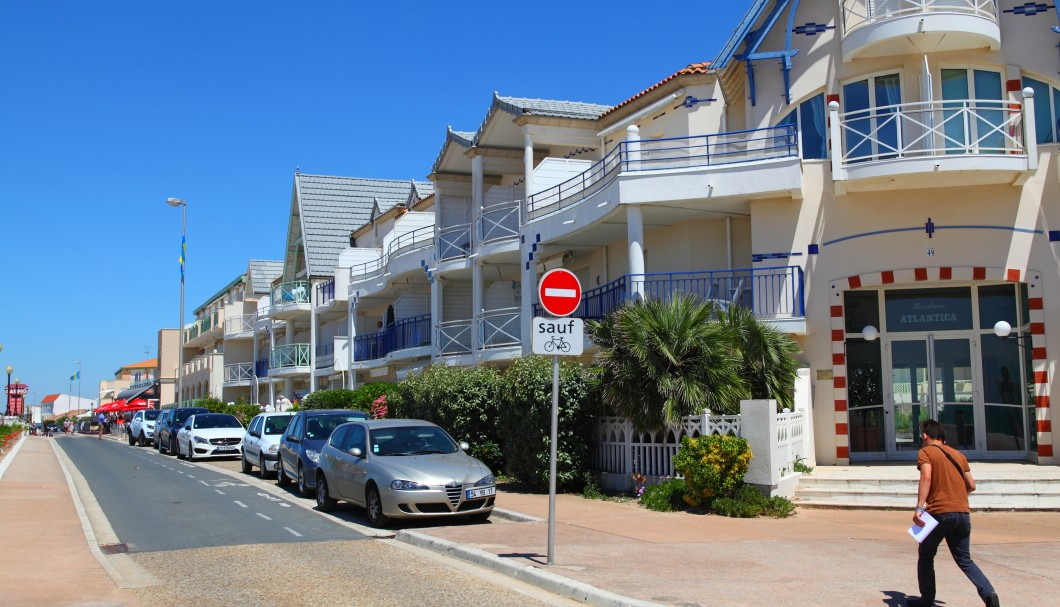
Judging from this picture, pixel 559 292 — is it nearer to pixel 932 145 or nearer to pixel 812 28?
pixel 932 145

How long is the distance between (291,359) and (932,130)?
3449 cm

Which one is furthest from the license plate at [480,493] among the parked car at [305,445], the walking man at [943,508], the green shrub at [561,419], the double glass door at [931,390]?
the double glass door at [931,390]

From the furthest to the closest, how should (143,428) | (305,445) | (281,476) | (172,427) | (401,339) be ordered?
(143,428) → (401,339) → (172,427) → (281,476) → (305,445)

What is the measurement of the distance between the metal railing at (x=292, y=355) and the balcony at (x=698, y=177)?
26.7 metres

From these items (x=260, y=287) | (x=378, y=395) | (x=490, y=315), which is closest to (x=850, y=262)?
(x=490, y=315)

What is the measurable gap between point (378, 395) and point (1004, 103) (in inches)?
781

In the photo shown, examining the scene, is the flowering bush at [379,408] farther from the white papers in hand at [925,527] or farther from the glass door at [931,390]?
the white papers in hand at [925,527]

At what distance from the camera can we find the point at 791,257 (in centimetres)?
1784

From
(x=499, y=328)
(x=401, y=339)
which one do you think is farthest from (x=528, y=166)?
(x=401, y=339)

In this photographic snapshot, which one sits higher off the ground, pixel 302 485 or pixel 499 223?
pixel 499 223

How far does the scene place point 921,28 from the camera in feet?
55.2

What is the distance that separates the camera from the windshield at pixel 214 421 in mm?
29469

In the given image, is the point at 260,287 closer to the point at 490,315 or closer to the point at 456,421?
the point at 490,315

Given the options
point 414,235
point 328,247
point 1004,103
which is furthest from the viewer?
point 328,247
